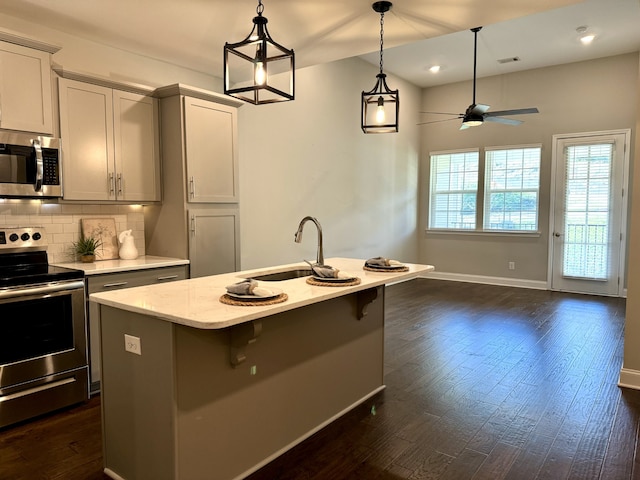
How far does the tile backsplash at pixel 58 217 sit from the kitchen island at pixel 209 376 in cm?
159

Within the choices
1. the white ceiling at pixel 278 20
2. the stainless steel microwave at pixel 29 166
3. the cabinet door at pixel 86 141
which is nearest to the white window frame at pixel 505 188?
the white ceiling at pixel 278 20

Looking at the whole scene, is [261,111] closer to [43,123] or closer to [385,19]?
[385,19]

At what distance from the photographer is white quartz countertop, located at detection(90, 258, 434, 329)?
176 centimetres

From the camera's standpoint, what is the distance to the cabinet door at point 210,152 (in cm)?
375

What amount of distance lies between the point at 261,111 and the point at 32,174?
2587mm

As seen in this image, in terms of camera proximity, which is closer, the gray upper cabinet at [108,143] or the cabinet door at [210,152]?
the gray upper cabinet at [108,143]

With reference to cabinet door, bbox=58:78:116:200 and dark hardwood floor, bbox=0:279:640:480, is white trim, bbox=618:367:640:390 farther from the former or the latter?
cabinet door, bbox=58:78:116:200

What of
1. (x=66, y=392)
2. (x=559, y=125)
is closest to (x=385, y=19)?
(x=66, y=392)

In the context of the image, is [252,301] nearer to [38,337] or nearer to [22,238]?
[38,337]

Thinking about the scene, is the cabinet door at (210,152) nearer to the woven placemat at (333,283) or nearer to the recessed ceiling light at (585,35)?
the woven placemat at (333,283)

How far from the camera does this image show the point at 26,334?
9.17ft

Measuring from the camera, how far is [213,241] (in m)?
3.96

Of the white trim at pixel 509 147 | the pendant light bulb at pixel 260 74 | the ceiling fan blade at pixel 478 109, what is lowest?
the pendant light bulb at pixel 260 74

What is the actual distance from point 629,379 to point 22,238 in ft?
15.0
